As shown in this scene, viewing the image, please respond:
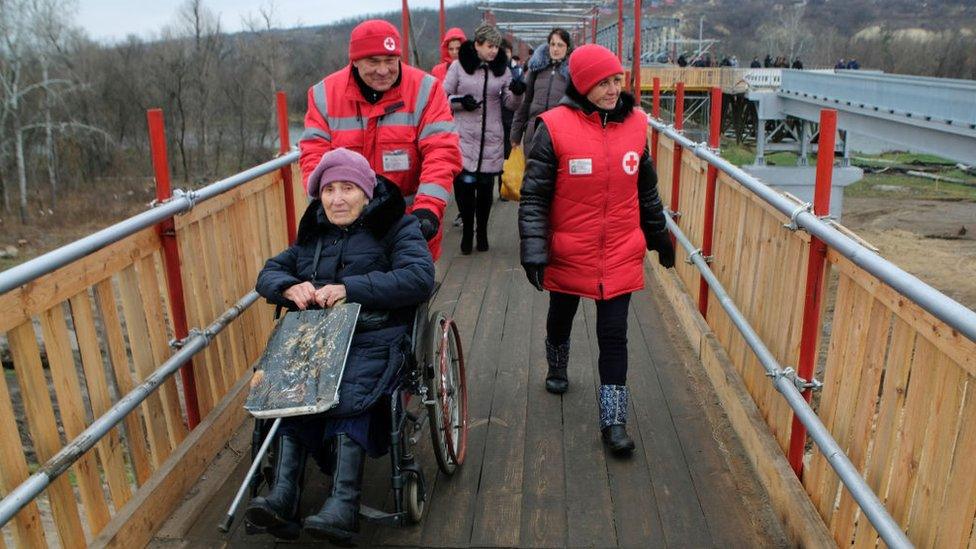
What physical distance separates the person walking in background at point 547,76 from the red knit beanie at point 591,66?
3.07 metres

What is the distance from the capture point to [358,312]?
3.02 meters

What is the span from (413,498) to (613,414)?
112cm

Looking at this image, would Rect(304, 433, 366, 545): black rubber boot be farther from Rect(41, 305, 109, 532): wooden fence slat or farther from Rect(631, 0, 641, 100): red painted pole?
Rect(631, 0, 641, 100): red painted pole

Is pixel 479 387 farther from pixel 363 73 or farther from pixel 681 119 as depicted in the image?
pixel 681 119

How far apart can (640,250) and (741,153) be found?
52.6 m

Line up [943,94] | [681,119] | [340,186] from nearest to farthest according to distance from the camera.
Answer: [340,186] → [681,119] → [943,94]

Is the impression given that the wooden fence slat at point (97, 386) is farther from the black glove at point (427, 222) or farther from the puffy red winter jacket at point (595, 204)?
the puffy red winter jacket at point (595, 204)

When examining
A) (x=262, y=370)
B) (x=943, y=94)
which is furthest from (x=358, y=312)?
(x=943, y=94)

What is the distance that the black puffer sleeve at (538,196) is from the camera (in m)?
3.82

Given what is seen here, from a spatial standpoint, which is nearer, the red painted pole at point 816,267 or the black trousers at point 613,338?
the red painted pole at point 816,267

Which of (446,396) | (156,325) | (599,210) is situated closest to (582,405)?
(599,210)

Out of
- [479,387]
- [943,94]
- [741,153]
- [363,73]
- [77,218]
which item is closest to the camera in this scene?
[363,73]

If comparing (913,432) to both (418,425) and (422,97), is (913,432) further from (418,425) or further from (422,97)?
(422,97)

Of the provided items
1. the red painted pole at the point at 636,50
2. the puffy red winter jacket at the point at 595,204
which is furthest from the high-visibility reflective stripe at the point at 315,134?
the red painted pole at the point at 636,50
